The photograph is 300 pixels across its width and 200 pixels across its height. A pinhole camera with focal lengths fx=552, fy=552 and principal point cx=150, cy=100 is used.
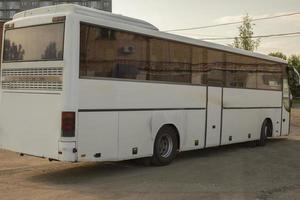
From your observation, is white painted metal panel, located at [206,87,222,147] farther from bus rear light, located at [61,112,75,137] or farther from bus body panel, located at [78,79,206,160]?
bus rear light, located at [61,112,75,137]

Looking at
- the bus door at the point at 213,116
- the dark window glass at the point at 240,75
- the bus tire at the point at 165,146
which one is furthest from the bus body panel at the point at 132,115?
the dark window glass at the point at 240,75

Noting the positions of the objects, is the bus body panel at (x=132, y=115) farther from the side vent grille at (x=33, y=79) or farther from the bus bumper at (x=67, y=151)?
the side vent grille at (x=33, y=79)

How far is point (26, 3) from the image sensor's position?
9188cm

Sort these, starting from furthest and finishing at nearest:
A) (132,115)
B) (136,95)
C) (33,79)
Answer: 1. (136,95)
2. (132,115)
3. (33,79)

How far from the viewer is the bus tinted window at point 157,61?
37.1 ft

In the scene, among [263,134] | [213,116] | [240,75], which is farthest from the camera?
[263,134]

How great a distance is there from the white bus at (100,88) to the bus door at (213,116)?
63 millimetres

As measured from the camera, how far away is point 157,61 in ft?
43.4

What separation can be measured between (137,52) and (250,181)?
3.80 m

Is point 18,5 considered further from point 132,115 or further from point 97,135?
point 97,135

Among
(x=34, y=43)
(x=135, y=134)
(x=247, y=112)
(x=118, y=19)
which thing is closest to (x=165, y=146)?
(x=135, y=134)

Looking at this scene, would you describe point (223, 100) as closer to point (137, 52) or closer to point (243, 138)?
point (243, 138)

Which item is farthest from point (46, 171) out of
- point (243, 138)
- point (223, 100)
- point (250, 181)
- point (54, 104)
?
point (243, 138)

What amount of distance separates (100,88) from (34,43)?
1.69 metres
